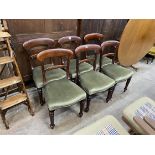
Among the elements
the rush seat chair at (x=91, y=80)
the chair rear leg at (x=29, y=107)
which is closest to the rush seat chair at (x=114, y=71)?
the rush seat chair at (x=91, y=80)

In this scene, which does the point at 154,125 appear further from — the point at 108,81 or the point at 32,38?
the point at 32,38

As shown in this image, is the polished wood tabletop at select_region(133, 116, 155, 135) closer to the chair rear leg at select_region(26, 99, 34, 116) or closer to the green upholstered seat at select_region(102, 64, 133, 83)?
the green upholstered seat at select_region(102, 64, 133, 83)

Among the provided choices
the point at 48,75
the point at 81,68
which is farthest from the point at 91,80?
the point at 48,75

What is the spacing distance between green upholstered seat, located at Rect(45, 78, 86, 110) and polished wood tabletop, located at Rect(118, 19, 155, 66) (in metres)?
1.04

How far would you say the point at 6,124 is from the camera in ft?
5.84

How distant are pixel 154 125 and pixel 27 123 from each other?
1.54 metres

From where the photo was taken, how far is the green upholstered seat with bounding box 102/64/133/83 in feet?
7.22

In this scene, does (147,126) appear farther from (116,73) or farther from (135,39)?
(135,39)

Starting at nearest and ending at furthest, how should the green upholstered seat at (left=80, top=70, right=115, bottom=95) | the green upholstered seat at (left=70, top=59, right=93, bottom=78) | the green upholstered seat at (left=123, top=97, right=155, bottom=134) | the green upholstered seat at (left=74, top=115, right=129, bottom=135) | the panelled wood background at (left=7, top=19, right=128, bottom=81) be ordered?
the green upholstered seat at (left=74, top=115, right=129, bottom=135) < the green upholstered seat at (left=123, top=97, right=155, bottom=134) < the green upholstered seat at (left=80, top=70, right=115, bottom=95) < the panelled wood background at (left=7, top=19, right=128, bottom=81) < the green upholstered seat at (left=70, top=59, right=93, bottom=78)

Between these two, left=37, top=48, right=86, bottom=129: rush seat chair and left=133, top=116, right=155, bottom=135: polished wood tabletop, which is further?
left=37, top=48, right=86, bottom=129: rush seat chair

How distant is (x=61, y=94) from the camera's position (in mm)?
1688

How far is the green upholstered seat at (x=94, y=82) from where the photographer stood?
6.20 feet

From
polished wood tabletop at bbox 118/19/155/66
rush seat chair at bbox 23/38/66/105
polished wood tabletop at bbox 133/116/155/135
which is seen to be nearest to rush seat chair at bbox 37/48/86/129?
rush seat chair at bbox 23/38/66/105

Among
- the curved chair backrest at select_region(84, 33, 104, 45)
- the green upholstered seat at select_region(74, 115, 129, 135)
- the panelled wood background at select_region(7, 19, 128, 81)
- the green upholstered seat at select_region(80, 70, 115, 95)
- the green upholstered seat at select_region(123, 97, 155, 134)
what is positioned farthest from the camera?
the curved chair backrest at select_region(84, 33, 104, 45)
